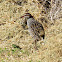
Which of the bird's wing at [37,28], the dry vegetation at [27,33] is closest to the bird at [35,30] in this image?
the bird's wing at [37,28]

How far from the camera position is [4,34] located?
255 inches

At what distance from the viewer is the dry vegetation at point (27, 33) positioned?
14.6ft

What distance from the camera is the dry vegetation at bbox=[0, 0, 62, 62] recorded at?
14.6 feet

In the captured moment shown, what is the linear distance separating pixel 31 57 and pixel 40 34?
1105 mm

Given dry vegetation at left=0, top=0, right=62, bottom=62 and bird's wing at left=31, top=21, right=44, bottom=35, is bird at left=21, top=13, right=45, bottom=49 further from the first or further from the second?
dry vegetation at left=0, top=0, right=62, bottom=62

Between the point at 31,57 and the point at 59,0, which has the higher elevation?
the point at 59,0

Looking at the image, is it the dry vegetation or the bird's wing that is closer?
the dry vegetation

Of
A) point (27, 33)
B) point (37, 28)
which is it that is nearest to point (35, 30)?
point (37, 28)

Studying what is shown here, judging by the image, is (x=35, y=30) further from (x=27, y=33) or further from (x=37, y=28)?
(x=27, y=33)

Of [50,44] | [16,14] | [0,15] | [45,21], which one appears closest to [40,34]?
[45,21]

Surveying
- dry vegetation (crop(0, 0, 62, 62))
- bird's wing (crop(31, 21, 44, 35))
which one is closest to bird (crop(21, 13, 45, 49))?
bird's wing (crop(31, 21, 44, 35))

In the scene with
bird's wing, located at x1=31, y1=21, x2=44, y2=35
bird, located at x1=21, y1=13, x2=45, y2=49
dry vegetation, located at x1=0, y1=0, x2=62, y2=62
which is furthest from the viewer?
bird's wing, located at x1=31, y1=21, x2=44, y2=35

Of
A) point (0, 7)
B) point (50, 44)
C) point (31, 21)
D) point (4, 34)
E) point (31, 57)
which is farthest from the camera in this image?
point (0, 7)

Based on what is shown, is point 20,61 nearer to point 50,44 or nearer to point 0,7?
point 50,44
